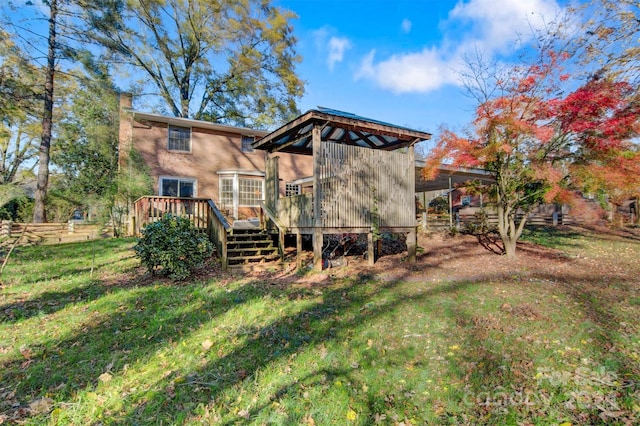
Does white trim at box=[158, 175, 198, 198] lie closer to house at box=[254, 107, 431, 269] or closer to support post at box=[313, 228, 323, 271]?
house at box=[254, 107, 431, 269]

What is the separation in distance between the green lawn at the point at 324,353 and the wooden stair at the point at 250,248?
86.8 inches

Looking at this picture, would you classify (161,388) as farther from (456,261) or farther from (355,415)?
(456,261)

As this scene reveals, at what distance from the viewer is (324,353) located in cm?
403

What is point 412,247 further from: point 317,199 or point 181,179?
point 181,179

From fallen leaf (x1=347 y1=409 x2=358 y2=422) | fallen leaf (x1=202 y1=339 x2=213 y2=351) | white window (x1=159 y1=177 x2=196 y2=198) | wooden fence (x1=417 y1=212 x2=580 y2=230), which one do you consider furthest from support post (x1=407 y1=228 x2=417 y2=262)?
white window (x1=159 y1=177 x2=196 y2=198)

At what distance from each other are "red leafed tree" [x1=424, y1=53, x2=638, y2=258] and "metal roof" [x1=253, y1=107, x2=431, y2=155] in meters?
1.26

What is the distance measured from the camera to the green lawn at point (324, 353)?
3.01 metres

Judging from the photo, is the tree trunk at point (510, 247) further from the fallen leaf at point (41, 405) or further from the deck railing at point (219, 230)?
the fallen leaf at point (41, 405)

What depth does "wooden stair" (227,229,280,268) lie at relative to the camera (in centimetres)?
903

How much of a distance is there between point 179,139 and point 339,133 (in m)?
9.33

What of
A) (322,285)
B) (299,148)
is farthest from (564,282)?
(299,148)

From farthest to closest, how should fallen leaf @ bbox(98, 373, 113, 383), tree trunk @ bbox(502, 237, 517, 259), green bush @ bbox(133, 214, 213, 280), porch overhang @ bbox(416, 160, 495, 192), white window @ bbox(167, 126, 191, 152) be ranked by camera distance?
white window @ bbox(167, 126, 191, 152)
porch overhang @ bbox(416, 160, 495, 192)
tree trunk @ bbox(502, 237, 517, 259)
green bush @ bbox(133, 214, 213, 280)
fallen leaf @ bbox(98, 373, 113, 383)

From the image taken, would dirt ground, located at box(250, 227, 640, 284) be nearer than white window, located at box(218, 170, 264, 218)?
Yes

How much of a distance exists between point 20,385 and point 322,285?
4.79 metres
